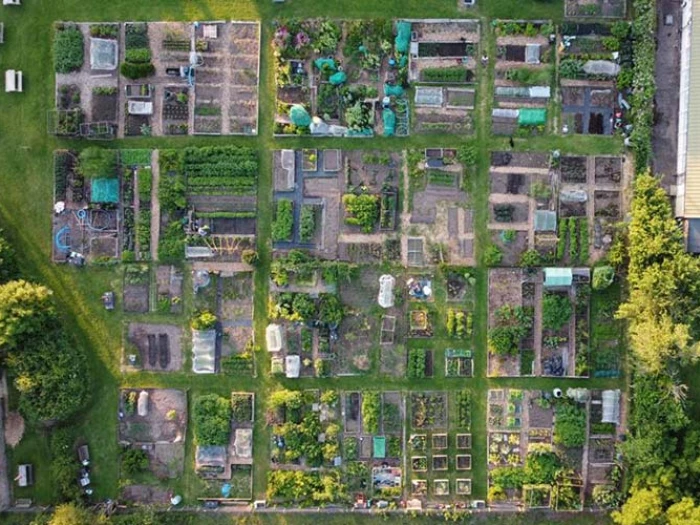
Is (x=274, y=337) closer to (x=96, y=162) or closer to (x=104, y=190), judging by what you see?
(x=104, y=190)

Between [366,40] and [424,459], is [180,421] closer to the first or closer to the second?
[424,459]

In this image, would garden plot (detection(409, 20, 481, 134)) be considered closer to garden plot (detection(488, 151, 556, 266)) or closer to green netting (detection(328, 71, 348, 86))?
garden plot (detection(488, 151, 556, 266))

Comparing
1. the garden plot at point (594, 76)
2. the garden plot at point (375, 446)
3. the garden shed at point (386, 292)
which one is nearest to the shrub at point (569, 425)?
the garden plot at point (375, 446)

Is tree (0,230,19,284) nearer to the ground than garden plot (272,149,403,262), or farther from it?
nearer to the ground

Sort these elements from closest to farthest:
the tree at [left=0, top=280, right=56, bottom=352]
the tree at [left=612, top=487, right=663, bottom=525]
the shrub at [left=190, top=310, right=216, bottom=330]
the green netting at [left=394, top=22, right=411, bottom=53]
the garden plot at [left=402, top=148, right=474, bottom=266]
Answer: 1. the tree at [left=0, top=280, right=56, bottom=352]
2. the tree at [left=612, top=487, right=663, bottom=525]
3. the shrub at [left=190, top=310, right=216, bottom=330]
4. the green netting at [left=394, top=22, right=411, bottom=53]
5. the garden plot at [left=402, top=148, right=474, bottom=266]

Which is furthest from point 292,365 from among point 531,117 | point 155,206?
point 531,117

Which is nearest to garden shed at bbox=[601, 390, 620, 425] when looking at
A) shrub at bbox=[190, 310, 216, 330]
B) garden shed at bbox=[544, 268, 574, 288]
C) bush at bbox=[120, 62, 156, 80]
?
garden shed at bbox=[544, 268, 574, 288]
